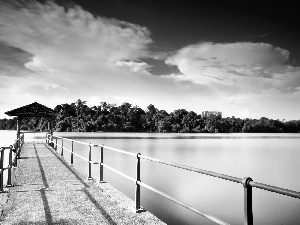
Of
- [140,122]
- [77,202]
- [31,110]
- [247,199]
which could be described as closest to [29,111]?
[31,110]

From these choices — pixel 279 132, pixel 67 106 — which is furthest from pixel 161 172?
pixel 279 132

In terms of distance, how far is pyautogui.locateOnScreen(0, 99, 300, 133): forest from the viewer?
11412 cm

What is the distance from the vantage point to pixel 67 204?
601 centimetres

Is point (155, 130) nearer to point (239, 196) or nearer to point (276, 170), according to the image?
point (276, 170)

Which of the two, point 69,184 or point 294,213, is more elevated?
point 69,184

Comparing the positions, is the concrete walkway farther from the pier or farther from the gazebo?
the gazebo

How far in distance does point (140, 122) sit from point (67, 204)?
395ft

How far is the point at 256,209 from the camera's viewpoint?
666 inches

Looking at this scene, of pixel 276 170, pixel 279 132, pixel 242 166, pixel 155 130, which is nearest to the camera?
pixel 276 170

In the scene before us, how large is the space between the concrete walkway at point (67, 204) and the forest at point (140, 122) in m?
106

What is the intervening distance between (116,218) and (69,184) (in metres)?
3.58

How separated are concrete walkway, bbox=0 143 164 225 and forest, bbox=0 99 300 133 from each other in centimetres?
10644

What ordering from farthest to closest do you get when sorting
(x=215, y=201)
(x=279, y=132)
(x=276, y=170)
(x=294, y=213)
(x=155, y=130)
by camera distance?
(x=279, y=132), (x=155, y=130), (x=276, y=170), (x=215, y=201), (x=294, y=213)

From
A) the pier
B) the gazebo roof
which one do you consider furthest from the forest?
the pier
